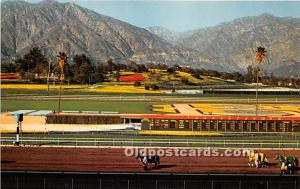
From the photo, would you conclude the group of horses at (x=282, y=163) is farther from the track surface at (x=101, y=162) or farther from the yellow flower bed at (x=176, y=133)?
the yellow flower bed at (x=176, y=133)

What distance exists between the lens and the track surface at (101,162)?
28.2 m

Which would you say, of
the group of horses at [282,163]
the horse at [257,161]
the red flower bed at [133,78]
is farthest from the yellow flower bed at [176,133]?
the red flower bed at [133,78]

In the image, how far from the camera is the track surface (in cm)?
2816

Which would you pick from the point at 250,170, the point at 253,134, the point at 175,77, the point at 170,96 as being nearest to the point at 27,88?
the point at 170,96

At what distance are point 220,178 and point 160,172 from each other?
13.6ft

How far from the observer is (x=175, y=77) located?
152 m

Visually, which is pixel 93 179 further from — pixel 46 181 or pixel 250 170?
pixel 250 170

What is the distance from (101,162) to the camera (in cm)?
3025

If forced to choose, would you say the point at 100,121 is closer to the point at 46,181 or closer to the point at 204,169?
the point at 204,169

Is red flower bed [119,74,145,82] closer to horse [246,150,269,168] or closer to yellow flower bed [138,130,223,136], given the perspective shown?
yellow flower bed [138,130,223,136]

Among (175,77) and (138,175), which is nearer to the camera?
(138,175)

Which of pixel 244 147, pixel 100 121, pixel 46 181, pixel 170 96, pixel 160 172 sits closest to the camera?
pixel 46 181

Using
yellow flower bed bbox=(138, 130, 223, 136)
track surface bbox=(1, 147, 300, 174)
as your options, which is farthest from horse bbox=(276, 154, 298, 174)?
yellow flower bed bbox=(138, 130, 223, 136)

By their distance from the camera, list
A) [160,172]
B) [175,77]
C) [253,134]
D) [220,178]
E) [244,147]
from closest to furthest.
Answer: [220,178] → [160,172] → [244,147] → [253,134] → [175,77]
